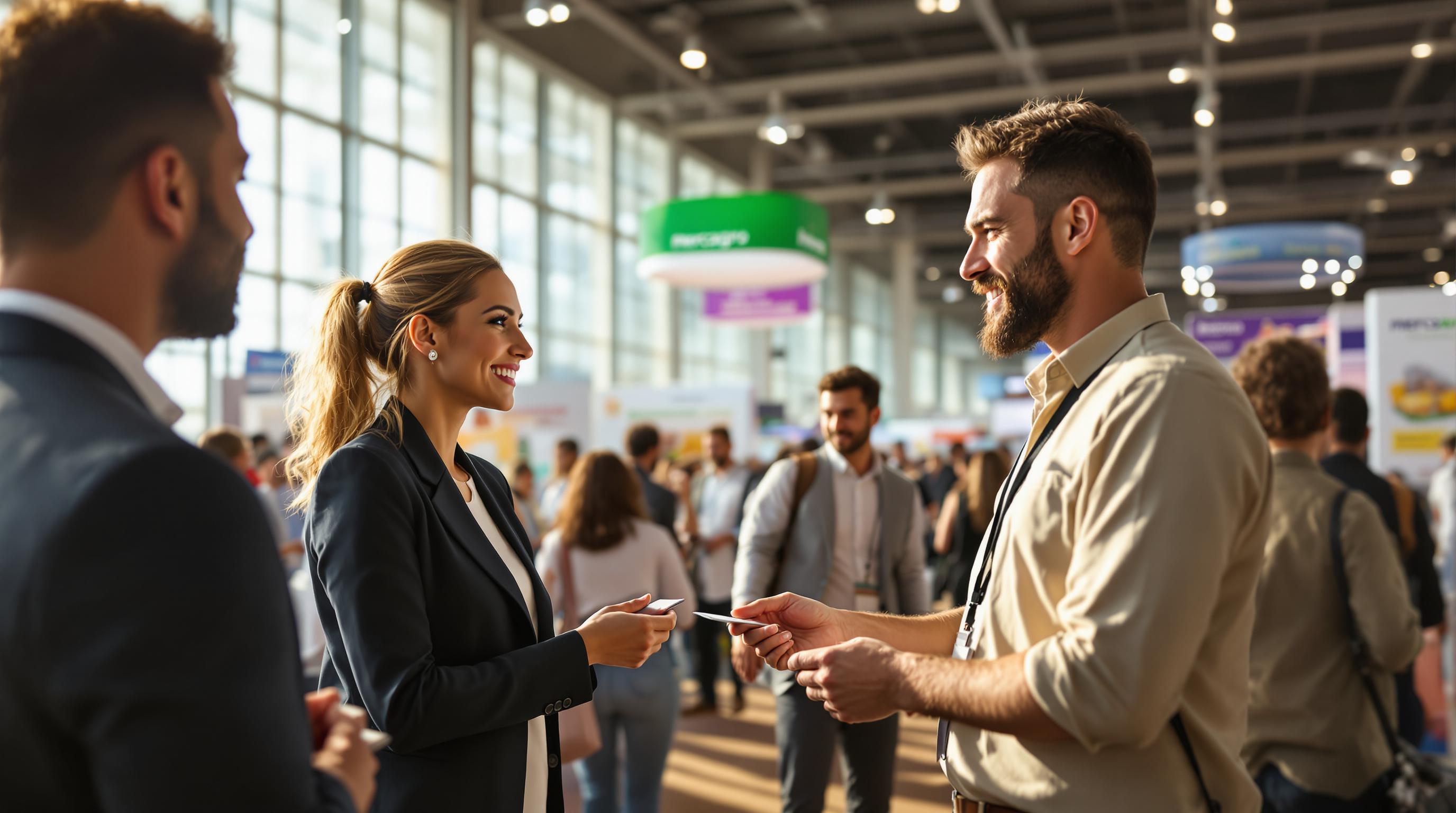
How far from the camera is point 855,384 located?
162 inches

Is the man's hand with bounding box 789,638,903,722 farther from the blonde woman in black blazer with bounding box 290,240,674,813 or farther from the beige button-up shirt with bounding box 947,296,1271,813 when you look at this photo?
the blonde woman in black blazer with bounding box 290,240,674,813

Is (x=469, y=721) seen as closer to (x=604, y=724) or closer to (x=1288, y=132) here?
(x=604, y=724)

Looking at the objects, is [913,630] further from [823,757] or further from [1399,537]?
[1399,537]

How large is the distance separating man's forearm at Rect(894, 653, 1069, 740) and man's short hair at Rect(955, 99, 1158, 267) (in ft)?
2.11

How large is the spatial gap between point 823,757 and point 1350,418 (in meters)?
2.03

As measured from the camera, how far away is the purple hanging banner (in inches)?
500

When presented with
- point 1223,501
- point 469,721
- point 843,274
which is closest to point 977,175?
point 1223,501

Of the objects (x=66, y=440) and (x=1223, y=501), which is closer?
(x=66, y=440)

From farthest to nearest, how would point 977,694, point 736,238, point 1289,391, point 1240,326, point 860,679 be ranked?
point 1240,326 < point 736,238 < point 1289,391 < point 860,679 < point 977,694

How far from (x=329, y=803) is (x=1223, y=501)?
1.04 metres

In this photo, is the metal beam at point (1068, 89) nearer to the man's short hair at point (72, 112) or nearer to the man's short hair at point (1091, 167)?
the man's short hair at point (1091, 167)

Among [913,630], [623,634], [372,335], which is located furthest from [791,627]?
[372,335]

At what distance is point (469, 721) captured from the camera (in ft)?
5.59

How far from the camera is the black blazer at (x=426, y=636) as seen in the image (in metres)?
1.67
